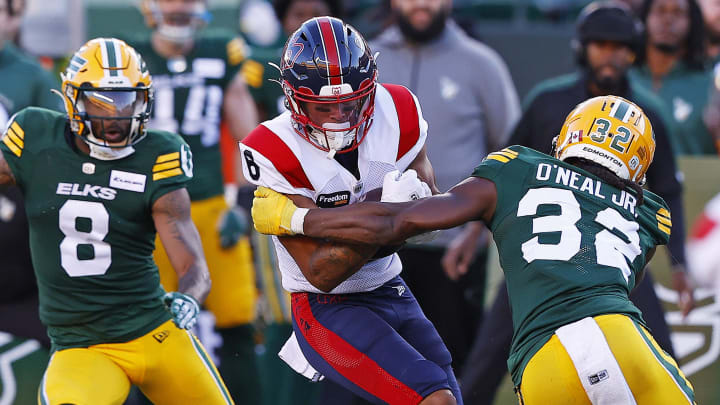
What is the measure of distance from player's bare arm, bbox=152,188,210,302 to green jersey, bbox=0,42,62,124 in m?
2.15

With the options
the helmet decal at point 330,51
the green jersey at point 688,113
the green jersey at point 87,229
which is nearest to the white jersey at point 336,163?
the helmet decal at point 330,51

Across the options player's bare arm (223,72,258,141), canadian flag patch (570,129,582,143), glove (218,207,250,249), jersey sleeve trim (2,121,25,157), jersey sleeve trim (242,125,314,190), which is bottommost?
glove (218,207,250,249)

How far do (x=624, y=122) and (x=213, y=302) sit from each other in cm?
305

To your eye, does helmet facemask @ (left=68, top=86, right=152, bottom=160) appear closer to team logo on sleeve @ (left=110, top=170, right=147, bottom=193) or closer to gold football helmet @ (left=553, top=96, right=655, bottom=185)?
team logo on sleeve @ (left=110, top=170, right=147, bottom=193)

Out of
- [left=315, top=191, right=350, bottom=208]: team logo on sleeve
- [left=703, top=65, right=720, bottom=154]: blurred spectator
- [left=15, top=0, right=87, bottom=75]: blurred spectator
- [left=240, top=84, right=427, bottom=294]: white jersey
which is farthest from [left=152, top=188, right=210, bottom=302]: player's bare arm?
[left=15, top=0, right=87, bottom=75]: blurred spectator

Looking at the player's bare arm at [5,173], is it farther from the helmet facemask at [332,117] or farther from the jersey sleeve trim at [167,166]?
the helmet facemask at [332,117]

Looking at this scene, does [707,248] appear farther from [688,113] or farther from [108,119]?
[108,119]

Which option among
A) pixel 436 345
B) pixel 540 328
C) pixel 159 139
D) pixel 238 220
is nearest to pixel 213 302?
pixel 238 220

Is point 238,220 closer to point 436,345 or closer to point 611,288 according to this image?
point 436,345

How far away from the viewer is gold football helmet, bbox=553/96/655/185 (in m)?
3.90

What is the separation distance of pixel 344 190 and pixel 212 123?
268 centimetres

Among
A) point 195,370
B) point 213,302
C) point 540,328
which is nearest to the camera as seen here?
point 540,328

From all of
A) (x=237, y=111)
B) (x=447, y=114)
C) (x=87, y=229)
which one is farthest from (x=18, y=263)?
(x=447, y=114)

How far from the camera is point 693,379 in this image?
614 cm
